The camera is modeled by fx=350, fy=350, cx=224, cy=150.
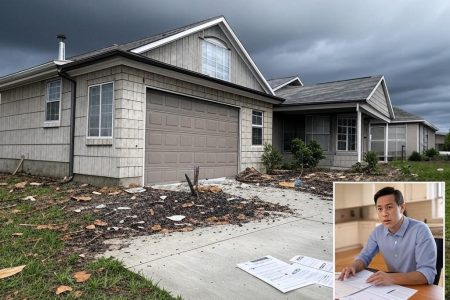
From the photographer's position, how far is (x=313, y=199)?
8.34m

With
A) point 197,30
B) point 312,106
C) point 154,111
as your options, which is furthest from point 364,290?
point 312,106

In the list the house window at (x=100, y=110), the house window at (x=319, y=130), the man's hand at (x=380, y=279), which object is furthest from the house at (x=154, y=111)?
the man's hand at (x=380, y=279)

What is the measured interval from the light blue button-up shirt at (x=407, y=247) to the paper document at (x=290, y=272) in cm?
184

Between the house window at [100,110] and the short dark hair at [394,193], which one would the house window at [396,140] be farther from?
the short dark hair at [394,193]

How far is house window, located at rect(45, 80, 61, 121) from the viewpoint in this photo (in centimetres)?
1083

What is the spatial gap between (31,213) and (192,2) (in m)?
7.91

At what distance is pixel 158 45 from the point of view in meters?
10.2

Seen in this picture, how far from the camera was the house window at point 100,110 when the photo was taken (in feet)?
29.7

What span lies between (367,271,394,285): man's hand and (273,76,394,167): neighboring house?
1338 cm

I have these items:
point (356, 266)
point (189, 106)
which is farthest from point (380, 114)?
point (356, 266)

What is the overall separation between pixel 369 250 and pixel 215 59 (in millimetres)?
11758

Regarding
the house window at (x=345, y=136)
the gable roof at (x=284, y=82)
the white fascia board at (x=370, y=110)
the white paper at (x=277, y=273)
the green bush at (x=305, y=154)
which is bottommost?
the white paper at (x=277, y=273)

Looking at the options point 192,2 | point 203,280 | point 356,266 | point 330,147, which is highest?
point 192,2

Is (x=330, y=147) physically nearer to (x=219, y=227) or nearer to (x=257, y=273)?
(x=219, y=227)
